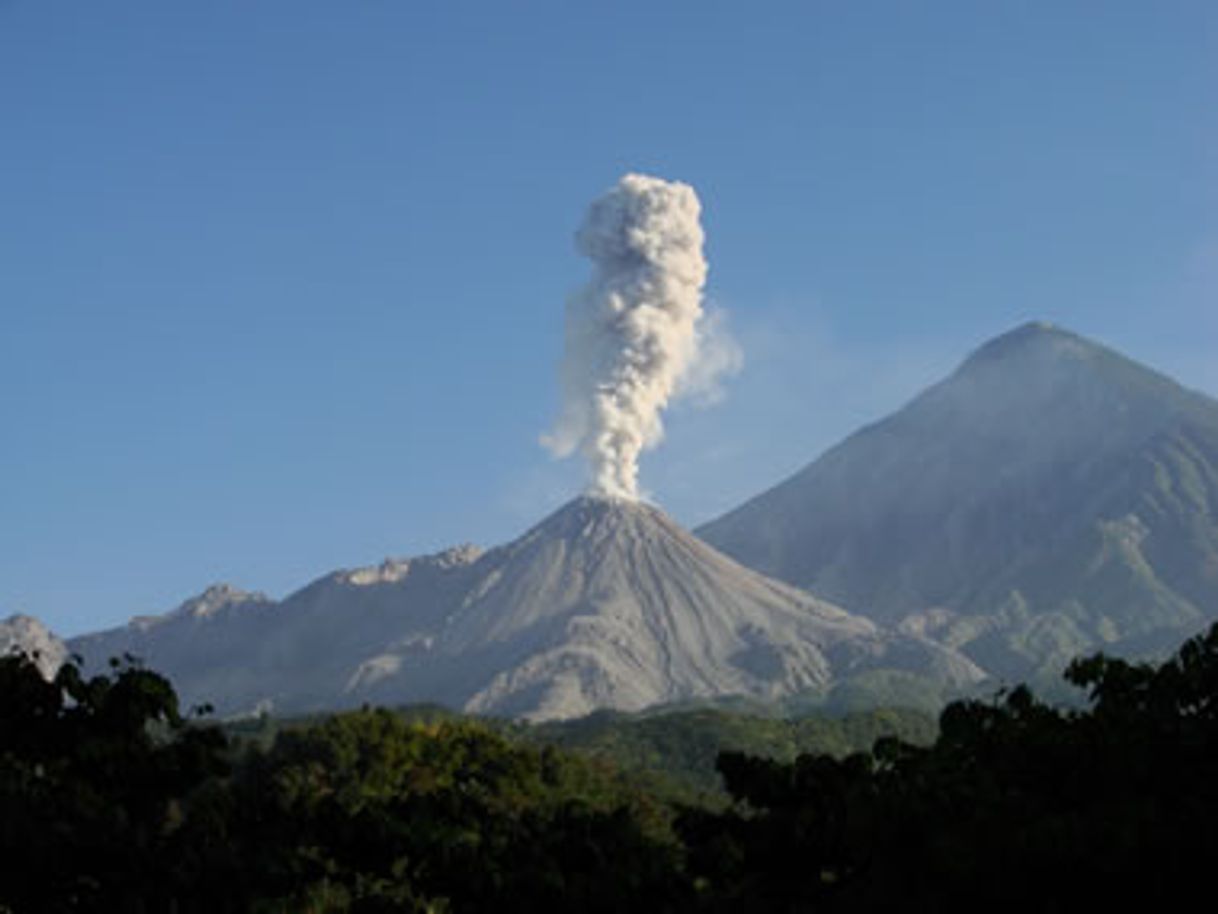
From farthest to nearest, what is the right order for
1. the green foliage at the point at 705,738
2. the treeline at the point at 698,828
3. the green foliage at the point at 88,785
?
the green foliage at the point at 705,738 → the green foliage at the point at 88,785 → the treeline at the point at 698,828

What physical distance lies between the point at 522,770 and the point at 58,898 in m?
60.5

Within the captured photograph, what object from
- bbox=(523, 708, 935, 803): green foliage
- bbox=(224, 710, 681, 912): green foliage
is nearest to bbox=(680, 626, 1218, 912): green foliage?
bbox=(224, 710, 681, 912): green foliage

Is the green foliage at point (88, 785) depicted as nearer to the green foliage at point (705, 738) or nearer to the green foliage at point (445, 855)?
the green foliage at point (445, 855)

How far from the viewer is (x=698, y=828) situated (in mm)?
36375

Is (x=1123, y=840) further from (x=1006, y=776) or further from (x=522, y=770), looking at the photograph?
(x=522, y=770)

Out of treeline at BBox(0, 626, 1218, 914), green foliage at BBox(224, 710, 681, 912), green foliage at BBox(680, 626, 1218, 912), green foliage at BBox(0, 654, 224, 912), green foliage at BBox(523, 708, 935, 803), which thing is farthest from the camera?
green foliage at BBox(523, 708, 935, 803)

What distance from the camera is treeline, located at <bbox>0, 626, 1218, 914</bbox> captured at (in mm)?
21867

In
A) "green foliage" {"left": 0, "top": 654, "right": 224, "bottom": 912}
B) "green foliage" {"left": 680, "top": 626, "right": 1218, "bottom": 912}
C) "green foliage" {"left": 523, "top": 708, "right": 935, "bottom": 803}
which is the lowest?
"green foliage" {"left": 680, "top": 626, "right": 1218, "bottom": 912}

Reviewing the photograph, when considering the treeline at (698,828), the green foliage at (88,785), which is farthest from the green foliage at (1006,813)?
the green foliage at (88,785)

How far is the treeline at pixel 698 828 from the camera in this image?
21867 mm

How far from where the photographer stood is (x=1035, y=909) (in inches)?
848

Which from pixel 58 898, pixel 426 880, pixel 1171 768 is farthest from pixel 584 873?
pixel 1171 768

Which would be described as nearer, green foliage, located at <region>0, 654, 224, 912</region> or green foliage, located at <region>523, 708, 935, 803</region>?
green foliage, located at <region>0, 654, 224, 912</region>

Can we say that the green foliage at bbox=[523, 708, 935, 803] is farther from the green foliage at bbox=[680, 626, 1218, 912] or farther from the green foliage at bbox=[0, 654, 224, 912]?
the green foliage at bbox=[0, 654, 224, 912]
